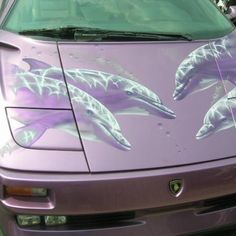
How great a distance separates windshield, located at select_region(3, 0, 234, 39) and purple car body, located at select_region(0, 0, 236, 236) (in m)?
0.25

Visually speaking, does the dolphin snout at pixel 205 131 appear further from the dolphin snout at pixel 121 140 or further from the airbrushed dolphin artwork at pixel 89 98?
the dolphin snout at pixel 121 140

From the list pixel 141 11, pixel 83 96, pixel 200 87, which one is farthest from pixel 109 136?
pixel 141 11

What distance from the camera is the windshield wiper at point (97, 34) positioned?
3.16 meters

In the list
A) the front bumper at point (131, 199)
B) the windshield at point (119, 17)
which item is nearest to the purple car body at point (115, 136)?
the front bumper at point (131, 199)

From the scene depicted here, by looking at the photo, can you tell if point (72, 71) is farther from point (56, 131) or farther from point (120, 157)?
point (120, 157)

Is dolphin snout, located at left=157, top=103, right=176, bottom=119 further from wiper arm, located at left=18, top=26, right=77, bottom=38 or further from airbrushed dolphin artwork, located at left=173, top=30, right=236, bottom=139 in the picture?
wiper arm, located at left=18, top=26, right=77, bottom=38

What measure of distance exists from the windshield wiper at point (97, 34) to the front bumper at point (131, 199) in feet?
3.52

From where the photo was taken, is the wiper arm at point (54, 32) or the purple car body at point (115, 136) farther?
the wiper arm at point (54, 32)

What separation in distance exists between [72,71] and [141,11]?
3.26 ft

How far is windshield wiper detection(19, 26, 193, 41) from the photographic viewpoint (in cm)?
316

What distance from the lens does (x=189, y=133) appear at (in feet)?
8.56

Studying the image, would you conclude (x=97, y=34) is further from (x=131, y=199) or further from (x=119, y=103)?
(x=131, y=199)

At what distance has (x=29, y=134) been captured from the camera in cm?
246

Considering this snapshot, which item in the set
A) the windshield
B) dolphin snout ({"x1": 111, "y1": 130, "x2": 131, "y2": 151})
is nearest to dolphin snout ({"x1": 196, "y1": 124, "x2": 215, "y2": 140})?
dolphin snout ({"x1": 111, "y1": 130, "x2": 131, "y2": 151})
